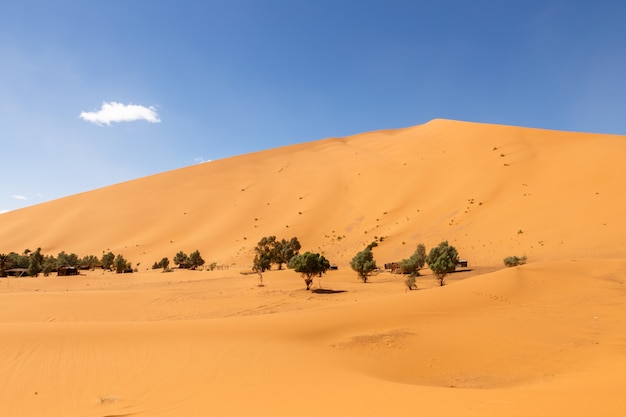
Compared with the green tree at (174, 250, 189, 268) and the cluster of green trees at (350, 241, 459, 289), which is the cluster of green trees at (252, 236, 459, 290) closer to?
the cluster of green trees at (350, 241, 459, 289)

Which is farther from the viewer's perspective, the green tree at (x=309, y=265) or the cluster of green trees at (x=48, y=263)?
the cluster of green trees at (x=48, y=263)

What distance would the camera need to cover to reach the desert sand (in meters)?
6.64

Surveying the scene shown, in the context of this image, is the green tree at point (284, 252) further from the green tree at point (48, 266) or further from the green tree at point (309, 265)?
the green tree at point (48, 266)

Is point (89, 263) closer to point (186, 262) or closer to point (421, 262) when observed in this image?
point (186, 262)

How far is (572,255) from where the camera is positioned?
93.6 ft

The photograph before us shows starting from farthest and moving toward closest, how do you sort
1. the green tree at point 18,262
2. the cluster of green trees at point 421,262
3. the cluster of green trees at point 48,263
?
the green tree at point 18,262, the cluster of green trees at point 48,263, the cluster of green trees at point 421,262

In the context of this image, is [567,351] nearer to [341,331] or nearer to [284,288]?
[341,331]

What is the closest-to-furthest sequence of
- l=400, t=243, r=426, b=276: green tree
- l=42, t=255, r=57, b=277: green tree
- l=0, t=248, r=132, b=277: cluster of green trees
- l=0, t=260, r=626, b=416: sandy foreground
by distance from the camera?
l=0, t=260, r=626, b=416: sandy foreground → l=400, t=243, r=426, b=276: green tree → l=0, t=248, r=132, b=277: cluster of green trees → l=42, t=255, r=57, b=277: green tree

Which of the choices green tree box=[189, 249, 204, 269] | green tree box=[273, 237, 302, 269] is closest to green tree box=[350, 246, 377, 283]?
green tree box=[273, 237, 302, 269]

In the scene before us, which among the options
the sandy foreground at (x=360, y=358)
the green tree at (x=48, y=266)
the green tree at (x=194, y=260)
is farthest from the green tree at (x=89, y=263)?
the sandy foreground at (x=360, y=358)

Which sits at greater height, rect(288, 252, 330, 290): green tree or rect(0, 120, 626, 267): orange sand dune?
rect(0, 120, 626, 267): orange sand dune

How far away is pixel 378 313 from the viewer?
12641mm

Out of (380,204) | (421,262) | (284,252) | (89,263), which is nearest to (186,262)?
(284,252)

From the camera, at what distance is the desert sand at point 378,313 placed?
6641 millimetres
